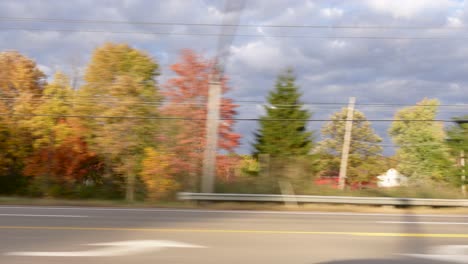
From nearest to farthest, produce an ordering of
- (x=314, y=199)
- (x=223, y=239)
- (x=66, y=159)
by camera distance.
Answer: (x=223, y=239) < (x=314, y=199) < (x=66, y=159)

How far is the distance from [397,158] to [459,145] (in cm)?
1578

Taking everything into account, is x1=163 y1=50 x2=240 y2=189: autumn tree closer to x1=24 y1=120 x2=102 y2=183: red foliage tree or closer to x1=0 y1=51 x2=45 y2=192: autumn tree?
x1=24 y1=120 x2=102 y2=183: red foliage tree

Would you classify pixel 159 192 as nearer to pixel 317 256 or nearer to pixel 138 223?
pixel 138 223

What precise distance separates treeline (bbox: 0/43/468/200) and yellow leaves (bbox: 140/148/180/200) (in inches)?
2.2

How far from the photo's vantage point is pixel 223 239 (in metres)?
9.57

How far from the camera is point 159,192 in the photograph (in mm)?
25312

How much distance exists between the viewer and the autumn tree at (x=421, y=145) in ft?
124

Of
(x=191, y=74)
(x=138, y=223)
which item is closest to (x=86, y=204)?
(x=138, y=223)

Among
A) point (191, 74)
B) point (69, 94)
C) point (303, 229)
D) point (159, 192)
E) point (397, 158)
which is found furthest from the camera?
point (397, 158)

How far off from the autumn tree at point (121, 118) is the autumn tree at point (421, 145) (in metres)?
19.3

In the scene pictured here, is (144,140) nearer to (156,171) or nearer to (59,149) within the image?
(156,171)

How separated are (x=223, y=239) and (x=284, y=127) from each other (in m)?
30.6

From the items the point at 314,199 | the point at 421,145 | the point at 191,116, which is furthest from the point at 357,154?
the point at 314,199

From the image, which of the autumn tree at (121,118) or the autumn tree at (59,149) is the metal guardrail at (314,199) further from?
the autumn tree at (59,149)
